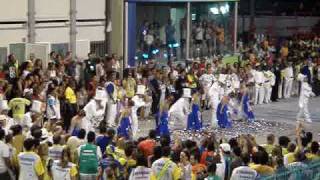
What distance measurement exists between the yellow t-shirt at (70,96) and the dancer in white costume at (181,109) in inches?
117

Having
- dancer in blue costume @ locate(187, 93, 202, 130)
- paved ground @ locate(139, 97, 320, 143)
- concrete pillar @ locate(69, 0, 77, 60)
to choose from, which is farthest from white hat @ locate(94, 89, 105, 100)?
concrete pillar @ locate(69, 0, 77, 60)

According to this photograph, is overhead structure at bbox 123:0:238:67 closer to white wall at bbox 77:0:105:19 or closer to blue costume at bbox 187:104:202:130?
white wall at bbox 77:0:105:19

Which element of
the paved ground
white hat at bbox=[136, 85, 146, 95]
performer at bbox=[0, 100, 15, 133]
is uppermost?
white hat at bbox=[136, 85, 146, 95]

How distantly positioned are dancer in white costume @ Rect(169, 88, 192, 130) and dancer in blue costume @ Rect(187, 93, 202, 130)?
0.99ft

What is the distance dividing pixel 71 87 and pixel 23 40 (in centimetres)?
603

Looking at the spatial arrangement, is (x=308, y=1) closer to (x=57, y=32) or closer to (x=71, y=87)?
(x=57, y=32)

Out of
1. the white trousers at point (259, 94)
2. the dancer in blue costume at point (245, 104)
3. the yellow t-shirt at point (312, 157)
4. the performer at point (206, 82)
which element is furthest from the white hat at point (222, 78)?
the yellow t-shirt at point (312, 157)

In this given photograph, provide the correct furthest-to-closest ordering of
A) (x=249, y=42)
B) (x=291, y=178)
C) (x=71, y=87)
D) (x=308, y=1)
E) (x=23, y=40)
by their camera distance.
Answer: (x=308, y=1) → (x=249, y=42) → (x=23, y=40) → (x=71, y=87) → (x=291, y=178)

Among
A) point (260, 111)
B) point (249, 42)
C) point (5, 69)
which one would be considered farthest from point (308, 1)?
point (5, 69)

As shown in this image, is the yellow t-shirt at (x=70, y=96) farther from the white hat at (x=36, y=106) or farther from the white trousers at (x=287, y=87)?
the white trousers at (x=287, y=87)

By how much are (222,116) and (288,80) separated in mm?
8253

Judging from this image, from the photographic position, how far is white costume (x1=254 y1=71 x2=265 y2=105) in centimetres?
3092

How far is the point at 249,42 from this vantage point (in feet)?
142

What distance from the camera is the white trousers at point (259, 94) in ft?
102
